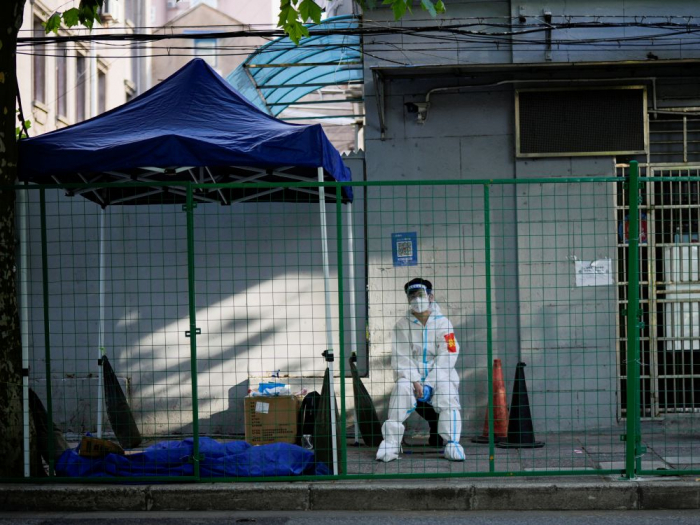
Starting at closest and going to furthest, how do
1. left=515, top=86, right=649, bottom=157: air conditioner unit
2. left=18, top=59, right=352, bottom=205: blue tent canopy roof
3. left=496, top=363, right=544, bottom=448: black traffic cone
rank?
left=18, top=59, right=352, bottom=205: blue tent canopy roof < left=496, top=363, right=544, bottom=448: black traffic cone < left=515, top=86, right=649, bottom=157: air conditioner unit

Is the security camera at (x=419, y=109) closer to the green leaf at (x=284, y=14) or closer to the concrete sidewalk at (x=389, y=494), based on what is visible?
the green leaf at (x=284, y=14)

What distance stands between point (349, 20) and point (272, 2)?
3519 cm

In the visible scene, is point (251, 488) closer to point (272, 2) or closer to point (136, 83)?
point (136, 83)

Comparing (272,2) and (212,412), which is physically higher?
(272,2)

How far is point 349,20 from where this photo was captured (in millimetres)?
10984

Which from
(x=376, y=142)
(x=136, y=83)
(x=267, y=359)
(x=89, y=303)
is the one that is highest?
(x=136, y=83)

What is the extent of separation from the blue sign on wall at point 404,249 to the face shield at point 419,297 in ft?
2.64

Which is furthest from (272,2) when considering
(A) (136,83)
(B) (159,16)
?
(A) (136,83)

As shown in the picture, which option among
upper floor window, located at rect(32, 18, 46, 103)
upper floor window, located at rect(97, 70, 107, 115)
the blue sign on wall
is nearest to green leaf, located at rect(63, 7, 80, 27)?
the blue sign on wall

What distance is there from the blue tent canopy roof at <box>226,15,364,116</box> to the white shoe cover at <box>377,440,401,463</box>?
15.3 feet

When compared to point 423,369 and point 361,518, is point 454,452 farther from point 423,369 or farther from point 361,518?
point 361,518

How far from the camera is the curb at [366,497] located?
6.86 meters

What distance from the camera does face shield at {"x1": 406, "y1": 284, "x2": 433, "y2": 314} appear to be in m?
8.69

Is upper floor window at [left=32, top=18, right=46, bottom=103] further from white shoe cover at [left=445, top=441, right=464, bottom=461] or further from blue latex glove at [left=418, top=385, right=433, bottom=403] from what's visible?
white shoe cover at [left=445, top=441, right=464, bottom=461]
